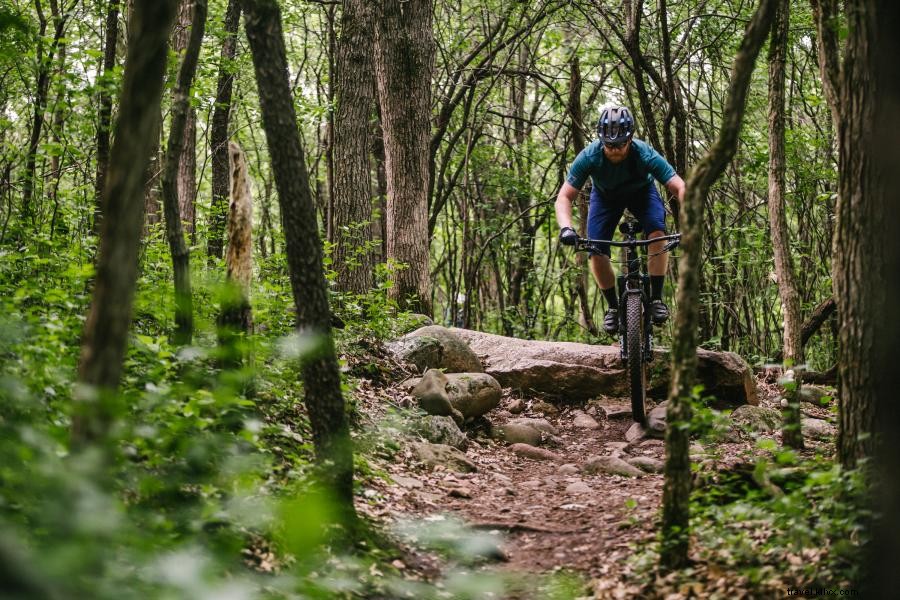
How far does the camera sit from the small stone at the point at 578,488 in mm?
5602

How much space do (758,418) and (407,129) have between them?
5.50 meters

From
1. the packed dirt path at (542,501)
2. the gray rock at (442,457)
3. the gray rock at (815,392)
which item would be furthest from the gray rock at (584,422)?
the gray rock at (815,392)

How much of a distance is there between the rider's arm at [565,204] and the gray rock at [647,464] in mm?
2153

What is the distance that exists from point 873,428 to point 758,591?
94 cm

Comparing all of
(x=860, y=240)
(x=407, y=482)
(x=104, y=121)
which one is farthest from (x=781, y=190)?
(x=104, y=121)

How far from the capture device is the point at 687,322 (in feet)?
11.9

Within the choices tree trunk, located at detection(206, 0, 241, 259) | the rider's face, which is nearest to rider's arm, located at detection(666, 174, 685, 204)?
the rider's face

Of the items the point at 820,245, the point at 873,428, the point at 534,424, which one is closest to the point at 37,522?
the point at 873,428

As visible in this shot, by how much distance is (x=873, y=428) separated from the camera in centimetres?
340

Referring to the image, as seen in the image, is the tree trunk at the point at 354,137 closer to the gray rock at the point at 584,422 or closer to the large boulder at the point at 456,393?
the large boulder at the point at 456,393

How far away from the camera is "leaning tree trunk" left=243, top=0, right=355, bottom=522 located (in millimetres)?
3809

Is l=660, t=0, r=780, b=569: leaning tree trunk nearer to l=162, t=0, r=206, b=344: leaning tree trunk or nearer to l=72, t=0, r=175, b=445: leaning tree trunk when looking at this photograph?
l=72, t=0, r=175, b=445: leaning tree trunk

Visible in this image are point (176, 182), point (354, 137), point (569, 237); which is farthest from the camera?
point (354, 137)

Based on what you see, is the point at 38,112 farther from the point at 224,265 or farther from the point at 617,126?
the point at 617,126
